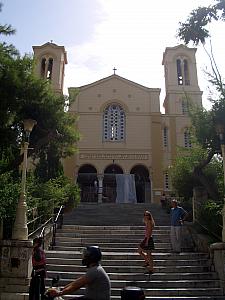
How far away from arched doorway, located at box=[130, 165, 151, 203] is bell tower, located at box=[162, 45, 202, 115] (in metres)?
5.82

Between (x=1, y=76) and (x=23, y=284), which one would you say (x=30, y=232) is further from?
(x=1, y=76)

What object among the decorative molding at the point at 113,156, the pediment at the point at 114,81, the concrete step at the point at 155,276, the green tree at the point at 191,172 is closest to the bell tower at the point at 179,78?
the pediment at the point at 114,81

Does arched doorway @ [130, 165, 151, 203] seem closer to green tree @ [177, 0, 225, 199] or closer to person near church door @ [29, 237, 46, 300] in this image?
green tree @ [177, 0, 225, 199]

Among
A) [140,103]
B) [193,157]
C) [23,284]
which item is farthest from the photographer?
[140,103]

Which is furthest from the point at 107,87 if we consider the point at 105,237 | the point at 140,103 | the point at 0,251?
the point at 0,251

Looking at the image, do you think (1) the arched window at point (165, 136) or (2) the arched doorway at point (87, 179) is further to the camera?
(1) the arched window at point (165, 136)

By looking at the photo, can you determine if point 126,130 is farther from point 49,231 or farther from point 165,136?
point 49,231

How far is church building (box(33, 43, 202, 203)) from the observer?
28516 millimetres

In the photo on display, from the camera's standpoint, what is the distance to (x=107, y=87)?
31.8 metres

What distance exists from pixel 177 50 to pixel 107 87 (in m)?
7.89

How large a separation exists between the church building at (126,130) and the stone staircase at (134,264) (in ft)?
45.8

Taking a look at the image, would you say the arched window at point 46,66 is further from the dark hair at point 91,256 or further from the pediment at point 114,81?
the dark hair at point 91,256

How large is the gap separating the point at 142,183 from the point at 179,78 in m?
10.9

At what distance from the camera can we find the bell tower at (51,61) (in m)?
32.6
